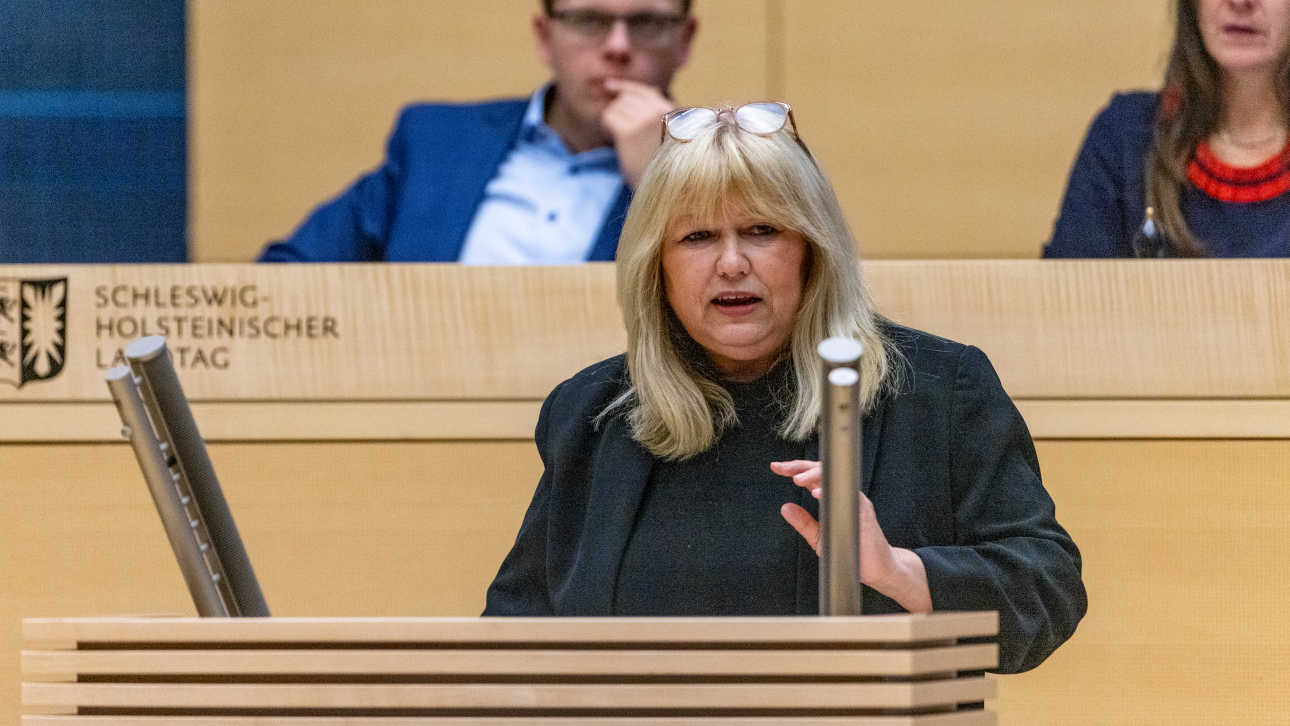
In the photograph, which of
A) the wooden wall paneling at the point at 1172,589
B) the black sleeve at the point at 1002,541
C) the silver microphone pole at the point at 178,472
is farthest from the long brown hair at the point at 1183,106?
the silver microphone pole at the point at 178,472

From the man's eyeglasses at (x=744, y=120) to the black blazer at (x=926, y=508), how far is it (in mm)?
257

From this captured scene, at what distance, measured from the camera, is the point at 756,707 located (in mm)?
1175

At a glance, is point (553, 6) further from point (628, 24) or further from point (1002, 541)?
point (1002, 541)

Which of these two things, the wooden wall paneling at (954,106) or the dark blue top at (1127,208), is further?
the wooden wall paneling at (954,106)

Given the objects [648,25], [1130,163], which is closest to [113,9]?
[648,25]

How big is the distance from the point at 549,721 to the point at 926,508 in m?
0.60

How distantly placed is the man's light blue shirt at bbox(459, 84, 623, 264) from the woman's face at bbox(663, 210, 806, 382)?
1.31 m

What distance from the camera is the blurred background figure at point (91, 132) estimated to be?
3338 mm

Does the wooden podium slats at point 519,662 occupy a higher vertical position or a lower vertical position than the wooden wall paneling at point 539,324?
lower

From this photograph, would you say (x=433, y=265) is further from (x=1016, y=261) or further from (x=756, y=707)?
(x=756, y=707)

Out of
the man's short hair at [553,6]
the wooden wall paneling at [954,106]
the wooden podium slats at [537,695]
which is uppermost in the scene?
the wooden wall paneling at [954,106]

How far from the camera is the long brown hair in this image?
2.63 m

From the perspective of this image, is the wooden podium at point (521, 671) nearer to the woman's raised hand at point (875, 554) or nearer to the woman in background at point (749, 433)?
the woman's raised hand at point (875, 554)

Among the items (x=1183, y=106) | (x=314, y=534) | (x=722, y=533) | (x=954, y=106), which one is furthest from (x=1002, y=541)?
(x=954, y=106)
